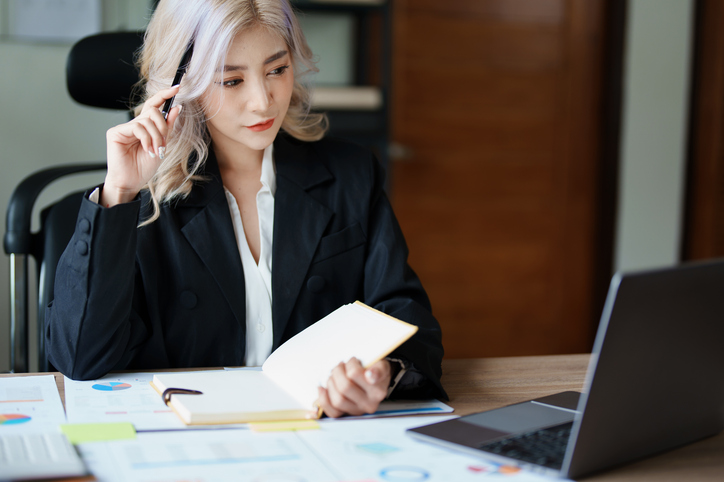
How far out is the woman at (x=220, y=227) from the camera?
110 cm

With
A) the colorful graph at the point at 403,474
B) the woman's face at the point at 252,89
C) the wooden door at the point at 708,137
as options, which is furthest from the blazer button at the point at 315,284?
the wooden door at the point at 708,137

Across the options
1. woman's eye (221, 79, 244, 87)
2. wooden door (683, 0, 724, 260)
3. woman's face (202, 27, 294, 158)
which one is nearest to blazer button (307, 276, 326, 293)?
woman's face (202, 27, 294, 158)

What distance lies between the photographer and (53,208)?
1434mm

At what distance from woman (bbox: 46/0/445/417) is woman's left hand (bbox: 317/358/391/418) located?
0.48 ft

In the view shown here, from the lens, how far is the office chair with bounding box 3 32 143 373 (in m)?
1.40

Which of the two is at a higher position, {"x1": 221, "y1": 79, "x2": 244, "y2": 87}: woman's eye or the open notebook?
{"x1": 221, "y1": 79, "x2": 244, "y2": 87}: woman's eye

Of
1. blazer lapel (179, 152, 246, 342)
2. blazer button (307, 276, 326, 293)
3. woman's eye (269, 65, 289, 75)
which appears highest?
woman's eye (269, 65, 289, 75)

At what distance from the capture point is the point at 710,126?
3107 mm

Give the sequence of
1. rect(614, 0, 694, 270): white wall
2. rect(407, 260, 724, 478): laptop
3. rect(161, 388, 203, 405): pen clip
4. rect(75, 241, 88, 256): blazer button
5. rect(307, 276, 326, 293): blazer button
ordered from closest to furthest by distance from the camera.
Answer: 1. rect(407, 260, 724, 478): laptop
2. rect(161, 388, 203, 405): pen clip
3. rect(75, 241, 88, 256): blazer button
4. rect(307, 276, 326, 293): blazer button
5. rect(614, 0, 694, 270): white wall

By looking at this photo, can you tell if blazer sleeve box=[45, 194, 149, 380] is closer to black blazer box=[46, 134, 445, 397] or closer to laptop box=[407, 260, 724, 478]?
black blazer box=[46, 134, 445, 397]

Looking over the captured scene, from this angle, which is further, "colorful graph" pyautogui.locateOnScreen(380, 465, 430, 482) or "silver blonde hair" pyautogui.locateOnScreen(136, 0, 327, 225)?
"silver blonde hair" pyautogui.locateOnScreen(136, 0, 327, 225)

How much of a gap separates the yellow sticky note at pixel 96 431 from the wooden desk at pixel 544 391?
0.15m

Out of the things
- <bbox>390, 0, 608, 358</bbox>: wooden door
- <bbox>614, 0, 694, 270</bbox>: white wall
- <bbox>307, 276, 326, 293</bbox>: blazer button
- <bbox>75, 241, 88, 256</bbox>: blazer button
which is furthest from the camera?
<bbox>614, 0, 694, 270</bbox>: white wall

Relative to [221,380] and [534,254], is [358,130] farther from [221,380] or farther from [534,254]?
[221,380]
